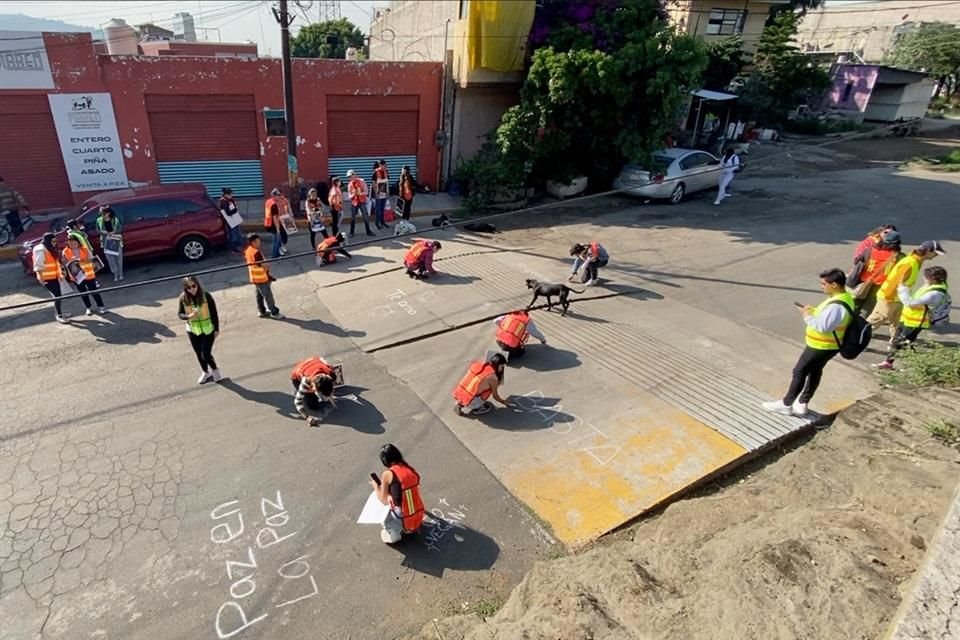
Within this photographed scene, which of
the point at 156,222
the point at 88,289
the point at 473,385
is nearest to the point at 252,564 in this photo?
the point at 473,385

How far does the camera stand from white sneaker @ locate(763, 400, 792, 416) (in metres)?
7.12

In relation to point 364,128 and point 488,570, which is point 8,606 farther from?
point 364,128

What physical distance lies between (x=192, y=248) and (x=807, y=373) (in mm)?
12226

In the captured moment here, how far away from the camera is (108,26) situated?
1869cm

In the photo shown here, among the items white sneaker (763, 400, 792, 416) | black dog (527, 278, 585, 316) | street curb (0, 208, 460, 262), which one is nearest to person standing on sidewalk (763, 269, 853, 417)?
white sneaker (763, 400, 792, 416)

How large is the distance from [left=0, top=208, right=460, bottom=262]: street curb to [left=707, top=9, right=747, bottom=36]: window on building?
18.0 metres

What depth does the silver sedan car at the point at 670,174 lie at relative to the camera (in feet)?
57.0

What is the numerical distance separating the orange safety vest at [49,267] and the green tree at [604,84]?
11.5m

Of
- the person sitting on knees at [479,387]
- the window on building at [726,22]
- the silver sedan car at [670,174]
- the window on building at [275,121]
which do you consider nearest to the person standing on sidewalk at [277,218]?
the window on building at [275,121]

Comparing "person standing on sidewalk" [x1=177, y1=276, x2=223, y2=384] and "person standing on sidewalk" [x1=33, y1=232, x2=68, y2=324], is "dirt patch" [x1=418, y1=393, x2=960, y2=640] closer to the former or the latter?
"person standing on sidewalk" [x1=177, y1=276, x2=223, y2=384]

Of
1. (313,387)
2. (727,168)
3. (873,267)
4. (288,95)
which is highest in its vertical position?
(288,95)

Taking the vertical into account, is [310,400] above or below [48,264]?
below

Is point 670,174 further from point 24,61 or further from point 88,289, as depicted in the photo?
point 24,61

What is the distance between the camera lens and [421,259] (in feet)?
37.5
